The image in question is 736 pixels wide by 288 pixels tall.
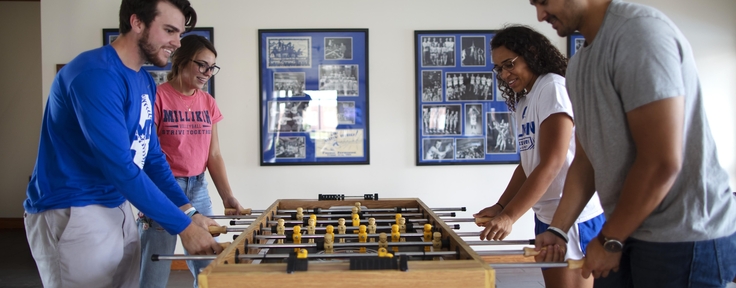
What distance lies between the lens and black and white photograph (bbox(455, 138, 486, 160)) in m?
3.92

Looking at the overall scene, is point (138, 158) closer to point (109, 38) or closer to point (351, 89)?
point (351, 89)

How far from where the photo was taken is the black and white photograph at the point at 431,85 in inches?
152

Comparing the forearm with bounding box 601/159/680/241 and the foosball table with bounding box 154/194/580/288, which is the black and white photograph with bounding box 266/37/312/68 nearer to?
the foosball table with bounding box 154/194/580/288

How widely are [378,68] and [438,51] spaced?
52 cm

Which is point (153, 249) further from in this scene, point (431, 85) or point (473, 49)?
point (473, 49)

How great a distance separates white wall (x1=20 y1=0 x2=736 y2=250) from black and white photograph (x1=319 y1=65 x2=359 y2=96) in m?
0.15

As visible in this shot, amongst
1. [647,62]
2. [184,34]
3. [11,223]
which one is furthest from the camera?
[11,223]

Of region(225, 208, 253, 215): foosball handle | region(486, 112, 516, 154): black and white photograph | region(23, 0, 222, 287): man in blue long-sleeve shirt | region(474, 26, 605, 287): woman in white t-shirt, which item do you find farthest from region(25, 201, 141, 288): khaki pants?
→ region(486, 112, 516, 154): black and white photograph

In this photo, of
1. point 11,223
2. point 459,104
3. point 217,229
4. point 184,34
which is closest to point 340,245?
point 217,229

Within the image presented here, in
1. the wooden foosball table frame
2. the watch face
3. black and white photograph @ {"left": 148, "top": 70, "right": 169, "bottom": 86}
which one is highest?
black and white photograph @ {"left": 148, "top": 70, "right": 169, "bottom": 86}

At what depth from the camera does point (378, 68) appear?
3854 millimetres

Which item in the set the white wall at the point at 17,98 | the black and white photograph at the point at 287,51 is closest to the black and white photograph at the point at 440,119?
the black and white photograph at the point at 287,51

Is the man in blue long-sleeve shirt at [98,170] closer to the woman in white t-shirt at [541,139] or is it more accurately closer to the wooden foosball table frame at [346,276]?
the wooden foosball table frame at [346,276]

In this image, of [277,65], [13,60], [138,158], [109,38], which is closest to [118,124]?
[138,158]
